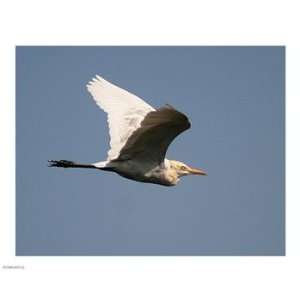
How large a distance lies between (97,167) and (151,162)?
69cm

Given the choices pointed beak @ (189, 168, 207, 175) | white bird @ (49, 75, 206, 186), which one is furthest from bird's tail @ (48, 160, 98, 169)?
pointed beak @ (189, 168, 207, 175)

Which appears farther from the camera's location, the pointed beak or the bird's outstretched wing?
the pointed beak

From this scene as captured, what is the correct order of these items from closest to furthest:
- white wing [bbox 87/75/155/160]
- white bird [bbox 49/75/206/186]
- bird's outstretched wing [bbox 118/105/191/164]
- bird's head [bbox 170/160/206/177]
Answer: bird's outstretched wing [bbox 118/105/191/164] < white bird [bbox 49/75/206/186] < white wing [bbox 87/75/155/160] < bird's head [bbox 170/160/206/177]

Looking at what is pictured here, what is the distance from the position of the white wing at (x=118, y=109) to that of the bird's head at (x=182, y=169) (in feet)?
2.62

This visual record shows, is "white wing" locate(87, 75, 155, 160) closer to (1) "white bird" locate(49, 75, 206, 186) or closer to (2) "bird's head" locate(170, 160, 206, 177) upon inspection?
(1) "white bird" locate(49, 75, 206, 186)

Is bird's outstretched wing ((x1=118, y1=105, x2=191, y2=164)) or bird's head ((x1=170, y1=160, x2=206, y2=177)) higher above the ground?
bird's outstretched wing ((x1=118, y1=105, x2=191, y2=164))

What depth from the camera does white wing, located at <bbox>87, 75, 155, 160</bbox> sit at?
26.4 feet

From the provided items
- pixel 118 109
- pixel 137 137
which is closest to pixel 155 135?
pixel 137 137

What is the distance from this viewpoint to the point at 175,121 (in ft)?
21.5

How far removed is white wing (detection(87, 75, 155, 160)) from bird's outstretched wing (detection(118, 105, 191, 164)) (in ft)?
0.93
